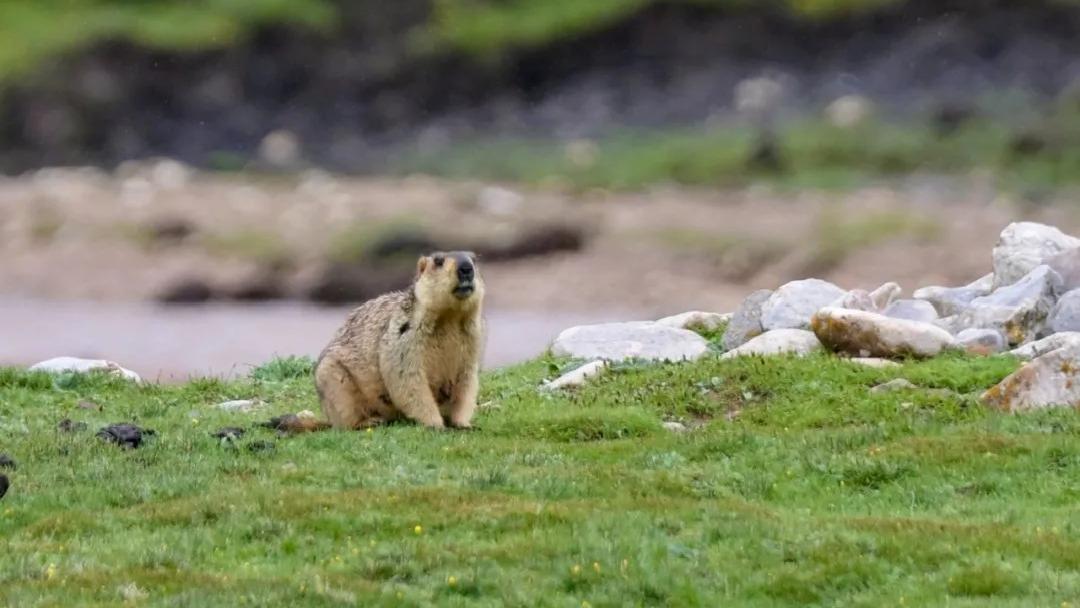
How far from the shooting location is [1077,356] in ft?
68.0

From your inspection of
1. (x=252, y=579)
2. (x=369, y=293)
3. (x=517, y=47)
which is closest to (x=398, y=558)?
(x=252, y=579)

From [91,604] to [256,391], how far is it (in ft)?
51.7

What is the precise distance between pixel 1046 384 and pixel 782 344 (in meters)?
6.38

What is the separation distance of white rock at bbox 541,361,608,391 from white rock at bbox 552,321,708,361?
5.52 feet

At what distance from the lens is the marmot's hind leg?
2034cm

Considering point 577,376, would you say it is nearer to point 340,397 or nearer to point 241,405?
point 241,405

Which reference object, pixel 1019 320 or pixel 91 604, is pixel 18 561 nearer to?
pixel 91 604

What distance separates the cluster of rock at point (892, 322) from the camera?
26078 millimetres

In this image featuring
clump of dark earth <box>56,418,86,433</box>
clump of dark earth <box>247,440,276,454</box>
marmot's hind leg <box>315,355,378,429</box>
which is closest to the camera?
clump of dark earth <box>247,440,276,454</box>

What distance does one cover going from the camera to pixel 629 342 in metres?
29.9

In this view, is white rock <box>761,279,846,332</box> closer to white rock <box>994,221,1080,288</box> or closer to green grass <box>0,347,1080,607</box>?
white rock <box>994,221,1080,288</box>

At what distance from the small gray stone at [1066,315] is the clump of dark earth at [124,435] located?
15.1m

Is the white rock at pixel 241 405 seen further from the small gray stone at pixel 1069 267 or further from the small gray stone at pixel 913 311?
the small gray stone at pixel 1069 267

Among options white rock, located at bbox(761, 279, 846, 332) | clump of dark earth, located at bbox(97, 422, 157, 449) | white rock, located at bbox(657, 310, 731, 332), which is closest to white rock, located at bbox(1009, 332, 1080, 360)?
white rock, located at bbox(761, 279, 846, 332)
